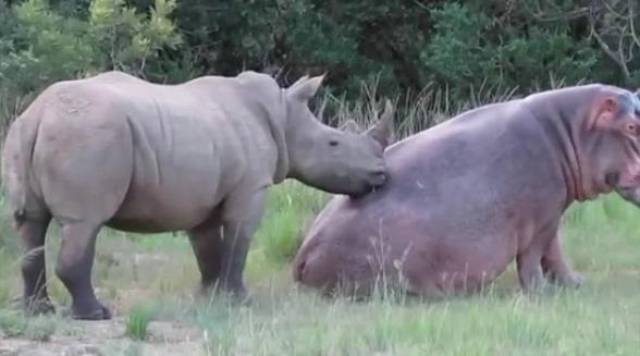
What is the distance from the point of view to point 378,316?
8.88 meters

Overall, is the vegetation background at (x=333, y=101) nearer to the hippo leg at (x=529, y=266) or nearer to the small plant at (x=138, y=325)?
the small plant at (x=138, y=325)

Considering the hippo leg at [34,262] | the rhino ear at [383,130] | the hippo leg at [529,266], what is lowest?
the hippo leg at [529,266]

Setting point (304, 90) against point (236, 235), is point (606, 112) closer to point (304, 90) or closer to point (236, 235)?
point (304, 90)

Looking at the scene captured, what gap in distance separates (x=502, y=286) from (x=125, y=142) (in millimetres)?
2743

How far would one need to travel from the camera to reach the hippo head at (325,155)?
10.6m

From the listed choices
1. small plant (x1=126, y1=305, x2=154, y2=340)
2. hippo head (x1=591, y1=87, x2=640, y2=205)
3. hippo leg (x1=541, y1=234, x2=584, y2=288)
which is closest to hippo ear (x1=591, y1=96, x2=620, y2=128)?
hippo head (x1=591, y1=87, x2=640, y2=205)

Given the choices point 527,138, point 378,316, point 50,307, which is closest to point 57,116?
point 50,307

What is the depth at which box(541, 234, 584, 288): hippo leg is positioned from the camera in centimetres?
1069

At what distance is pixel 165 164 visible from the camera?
9.45 meters

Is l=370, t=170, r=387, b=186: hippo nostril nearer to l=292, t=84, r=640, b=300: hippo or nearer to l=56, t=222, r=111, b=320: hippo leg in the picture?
l=292, t=84, r=640, b=300: hippo

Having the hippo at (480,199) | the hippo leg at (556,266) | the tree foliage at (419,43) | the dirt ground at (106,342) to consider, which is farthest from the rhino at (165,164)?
the tree foliage at (419,43)

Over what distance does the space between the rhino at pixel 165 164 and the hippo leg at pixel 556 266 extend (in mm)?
1123

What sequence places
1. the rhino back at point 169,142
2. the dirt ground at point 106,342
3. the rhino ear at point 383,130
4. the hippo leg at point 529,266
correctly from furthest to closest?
the rhino ear at point 383,130
the hippo leg at point 529,266
the rhino back at point 169,142
the dirt ground at point 106,342

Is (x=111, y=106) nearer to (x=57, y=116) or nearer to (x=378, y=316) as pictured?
(x=57, y=116)
